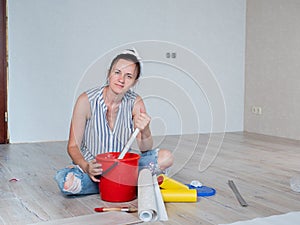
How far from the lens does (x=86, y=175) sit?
1982 mm

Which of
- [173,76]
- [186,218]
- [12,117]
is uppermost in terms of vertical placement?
[173,76]

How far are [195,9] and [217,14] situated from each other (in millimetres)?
305

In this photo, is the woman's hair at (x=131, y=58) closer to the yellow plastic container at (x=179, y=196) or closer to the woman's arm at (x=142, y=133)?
the woman's arm at (x=142, y=133)

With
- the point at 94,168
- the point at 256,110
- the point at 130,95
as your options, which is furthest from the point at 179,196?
the point at 256,110

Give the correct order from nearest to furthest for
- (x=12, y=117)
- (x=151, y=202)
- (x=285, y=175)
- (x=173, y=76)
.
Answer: (x=151, y=202) < (x=285, y=175) < (x=12, y=117) < (x=173, y=76)

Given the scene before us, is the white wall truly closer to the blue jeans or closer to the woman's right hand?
the blue jeans

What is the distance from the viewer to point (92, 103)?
197 centimetres

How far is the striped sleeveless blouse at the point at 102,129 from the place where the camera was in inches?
78.1

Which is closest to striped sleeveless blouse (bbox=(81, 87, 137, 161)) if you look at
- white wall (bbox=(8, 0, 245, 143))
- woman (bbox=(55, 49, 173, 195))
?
woman (bbox=(55, 49, 173, 195))

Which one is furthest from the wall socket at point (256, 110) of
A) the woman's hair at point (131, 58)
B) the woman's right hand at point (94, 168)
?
the woman's right hand at point (94, 168)

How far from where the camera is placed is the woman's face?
1.86 metres

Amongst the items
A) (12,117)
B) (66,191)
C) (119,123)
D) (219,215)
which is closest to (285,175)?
(219,215)

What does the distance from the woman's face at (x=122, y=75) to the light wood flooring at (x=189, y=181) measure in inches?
21.3

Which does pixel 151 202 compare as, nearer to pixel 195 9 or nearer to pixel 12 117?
pixel 12 117
